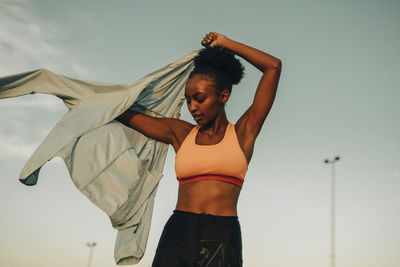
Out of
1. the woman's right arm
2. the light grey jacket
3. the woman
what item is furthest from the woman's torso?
the woman's right arm

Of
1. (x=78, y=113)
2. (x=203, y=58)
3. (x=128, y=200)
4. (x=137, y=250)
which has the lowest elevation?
(x=137, y=250)

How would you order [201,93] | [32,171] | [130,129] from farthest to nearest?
1. [130,129]
2. [201,93]
3. [32,171]

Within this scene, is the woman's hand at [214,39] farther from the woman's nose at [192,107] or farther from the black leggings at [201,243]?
the black leggings at [201,243]

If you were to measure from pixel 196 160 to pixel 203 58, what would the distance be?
1024 millimetres

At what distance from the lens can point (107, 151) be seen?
390 centimetres

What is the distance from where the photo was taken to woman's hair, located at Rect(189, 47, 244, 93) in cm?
374

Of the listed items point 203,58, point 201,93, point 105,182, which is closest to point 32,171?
point 105,182

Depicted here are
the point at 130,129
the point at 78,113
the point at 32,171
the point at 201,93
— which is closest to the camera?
the point at 32,171

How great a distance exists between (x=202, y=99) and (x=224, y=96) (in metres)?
0.28

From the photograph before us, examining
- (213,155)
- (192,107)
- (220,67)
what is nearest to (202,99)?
(192,107)

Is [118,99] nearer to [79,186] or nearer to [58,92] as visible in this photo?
[58,92]

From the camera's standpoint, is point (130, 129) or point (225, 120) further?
point (130, 129)

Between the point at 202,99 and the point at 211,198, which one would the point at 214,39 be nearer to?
the point at 202,99

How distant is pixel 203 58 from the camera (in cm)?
388
